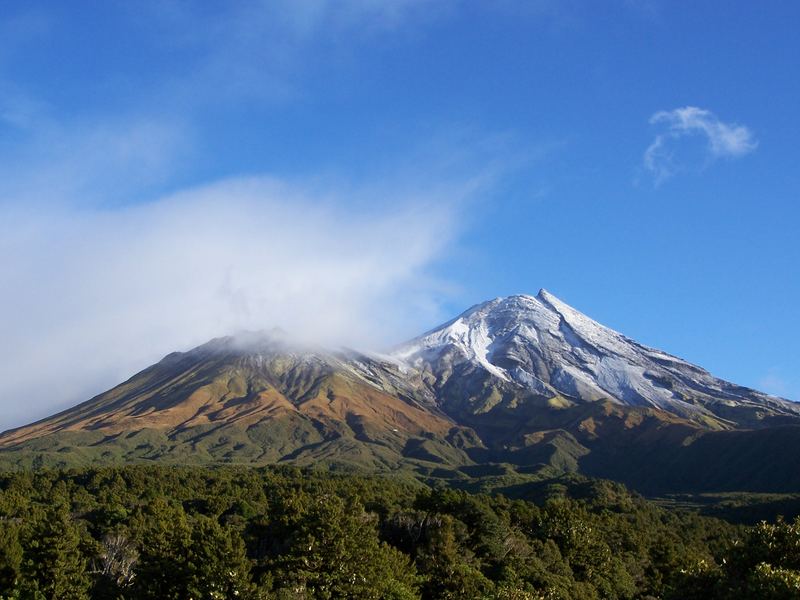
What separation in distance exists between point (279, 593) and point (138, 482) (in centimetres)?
9670

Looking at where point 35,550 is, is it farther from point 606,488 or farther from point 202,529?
point 606,488

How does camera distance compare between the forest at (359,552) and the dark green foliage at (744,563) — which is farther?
the forest at (359,552)

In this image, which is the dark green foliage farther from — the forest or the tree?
the tree

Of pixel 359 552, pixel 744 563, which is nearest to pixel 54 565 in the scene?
pixel 359 552

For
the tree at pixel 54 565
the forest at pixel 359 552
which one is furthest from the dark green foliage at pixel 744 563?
the tree at pixel 54 565

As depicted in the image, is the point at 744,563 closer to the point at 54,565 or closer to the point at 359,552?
the point at 359,552

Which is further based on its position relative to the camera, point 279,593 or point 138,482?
point 138,482

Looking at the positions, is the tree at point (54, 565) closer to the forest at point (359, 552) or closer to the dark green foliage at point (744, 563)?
the forest at point (359, 552)

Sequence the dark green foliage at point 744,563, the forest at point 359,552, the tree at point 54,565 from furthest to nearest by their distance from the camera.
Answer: the tree at point 54,565 → the forest at point 359,552 → the dark green foliage at point 744,563

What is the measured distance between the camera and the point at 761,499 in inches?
7121

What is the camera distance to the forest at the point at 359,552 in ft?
160

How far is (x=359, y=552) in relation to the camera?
56.2 m

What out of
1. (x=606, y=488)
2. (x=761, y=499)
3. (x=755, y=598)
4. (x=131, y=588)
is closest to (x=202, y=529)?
(x=131, y=588)

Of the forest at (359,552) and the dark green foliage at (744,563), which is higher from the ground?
the dark green foliage at (744,563)
